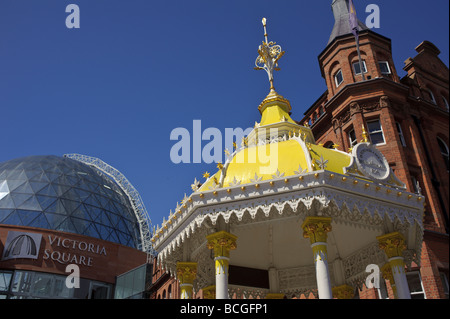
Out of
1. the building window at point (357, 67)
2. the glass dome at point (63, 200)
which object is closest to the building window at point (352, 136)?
the building window at point (357, 67)

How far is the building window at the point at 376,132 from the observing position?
31.9 metres

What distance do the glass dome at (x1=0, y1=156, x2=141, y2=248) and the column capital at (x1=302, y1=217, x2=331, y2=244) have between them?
50952 mm

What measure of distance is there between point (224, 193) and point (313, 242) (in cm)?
333

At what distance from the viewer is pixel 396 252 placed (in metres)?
15.7

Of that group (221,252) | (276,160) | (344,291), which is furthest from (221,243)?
(344,291)

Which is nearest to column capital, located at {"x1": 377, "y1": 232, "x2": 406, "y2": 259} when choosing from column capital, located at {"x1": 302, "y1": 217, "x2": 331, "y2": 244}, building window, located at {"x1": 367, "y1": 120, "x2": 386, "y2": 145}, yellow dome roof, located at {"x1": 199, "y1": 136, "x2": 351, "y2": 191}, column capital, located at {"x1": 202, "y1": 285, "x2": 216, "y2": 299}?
yellow dome roof, located at {"x1": 199, "y1": 136, "x2": 351, "y2": 191}

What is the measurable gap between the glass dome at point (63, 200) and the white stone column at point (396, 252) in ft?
168

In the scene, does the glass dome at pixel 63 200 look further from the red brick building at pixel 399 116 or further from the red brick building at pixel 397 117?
the red brick building at pixel 399 116

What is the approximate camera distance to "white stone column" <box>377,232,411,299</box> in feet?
50.0

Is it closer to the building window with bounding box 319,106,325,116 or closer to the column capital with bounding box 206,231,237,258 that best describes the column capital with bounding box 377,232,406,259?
the column capital with bounding box 206,231,237,258

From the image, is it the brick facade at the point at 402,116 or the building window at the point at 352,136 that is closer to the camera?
the brick facade at the point at 402,116

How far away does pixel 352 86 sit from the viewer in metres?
33.7

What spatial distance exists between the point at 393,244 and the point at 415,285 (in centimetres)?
1256
